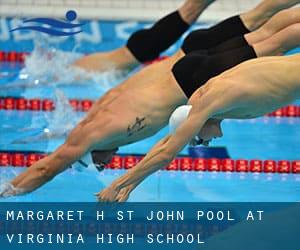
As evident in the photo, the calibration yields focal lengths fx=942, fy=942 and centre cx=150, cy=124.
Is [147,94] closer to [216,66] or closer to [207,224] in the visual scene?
[216,66]

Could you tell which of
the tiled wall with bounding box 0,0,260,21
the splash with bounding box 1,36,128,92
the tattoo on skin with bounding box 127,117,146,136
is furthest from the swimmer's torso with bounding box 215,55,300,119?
the tiled wall with bounding box 0,0,260,21

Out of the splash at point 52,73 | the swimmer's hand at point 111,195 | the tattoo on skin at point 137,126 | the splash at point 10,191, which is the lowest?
the swimmer's hand at point 111,195

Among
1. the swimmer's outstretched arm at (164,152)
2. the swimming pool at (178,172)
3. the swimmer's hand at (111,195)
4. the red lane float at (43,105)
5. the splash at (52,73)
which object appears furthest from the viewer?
the splash at (52,73)

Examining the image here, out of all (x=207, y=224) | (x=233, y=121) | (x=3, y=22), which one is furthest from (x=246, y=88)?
(x=3, y=22)

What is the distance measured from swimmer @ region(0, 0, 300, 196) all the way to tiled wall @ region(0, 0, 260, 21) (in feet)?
9.64

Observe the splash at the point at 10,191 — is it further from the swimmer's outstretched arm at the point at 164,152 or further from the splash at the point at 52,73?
the splash at the point at 52,73

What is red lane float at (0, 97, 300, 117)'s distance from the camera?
6.20 metres

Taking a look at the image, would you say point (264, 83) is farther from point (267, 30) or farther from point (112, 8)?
point (112, 8)

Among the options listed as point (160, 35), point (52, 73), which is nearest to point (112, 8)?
point (52, 73)

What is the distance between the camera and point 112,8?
7.64 m

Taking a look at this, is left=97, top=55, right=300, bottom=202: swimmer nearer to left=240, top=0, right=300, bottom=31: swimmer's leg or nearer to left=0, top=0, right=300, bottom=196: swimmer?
left=0, top=0, right=300, bottom=196: swimmer

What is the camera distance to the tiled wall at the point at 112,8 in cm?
754

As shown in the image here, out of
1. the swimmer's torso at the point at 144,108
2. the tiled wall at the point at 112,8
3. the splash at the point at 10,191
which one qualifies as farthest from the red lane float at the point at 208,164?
the tiled wall at the point at 112,8

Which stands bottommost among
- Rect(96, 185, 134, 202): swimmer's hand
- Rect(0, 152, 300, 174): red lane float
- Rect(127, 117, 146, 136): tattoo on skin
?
Rect(96, 185, 134, 202): swimmer's hand
